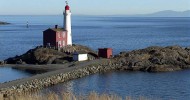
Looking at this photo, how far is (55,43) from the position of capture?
5250 cm

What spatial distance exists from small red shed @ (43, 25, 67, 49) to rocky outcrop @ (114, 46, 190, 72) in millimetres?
7711

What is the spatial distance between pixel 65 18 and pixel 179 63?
15.3 m

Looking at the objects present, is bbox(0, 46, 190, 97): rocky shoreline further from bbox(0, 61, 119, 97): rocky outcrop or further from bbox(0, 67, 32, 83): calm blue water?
bbox(0, 67, 32, 83): calm blue water

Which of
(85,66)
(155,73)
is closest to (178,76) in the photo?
(155,73)

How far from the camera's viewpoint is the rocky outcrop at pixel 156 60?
46.4m

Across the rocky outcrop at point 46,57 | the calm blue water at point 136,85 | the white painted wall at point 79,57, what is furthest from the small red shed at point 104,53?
the calm blue water at point 136,85

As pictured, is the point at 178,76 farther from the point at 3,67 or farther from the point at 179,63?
the point at 3,67

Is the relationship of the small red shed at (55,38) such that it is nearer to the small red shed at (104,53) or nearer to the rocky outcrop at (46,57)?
the rocky outcrop at (46,57)

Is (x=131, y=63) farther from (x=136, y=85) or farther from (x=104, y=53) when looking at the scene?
(x=136, y=85)

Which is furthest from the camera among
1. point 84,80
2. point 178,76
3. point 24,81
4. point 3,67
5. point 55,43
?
point 55,43

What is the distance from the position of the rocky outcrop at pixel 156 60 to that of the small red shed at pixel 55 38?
771cm

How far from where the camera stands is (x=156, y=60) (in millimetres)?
47750

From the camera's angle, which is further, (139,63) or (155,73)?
(139,63)

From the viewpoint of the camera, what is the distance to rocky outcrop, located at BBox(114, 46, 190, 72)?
152ft
